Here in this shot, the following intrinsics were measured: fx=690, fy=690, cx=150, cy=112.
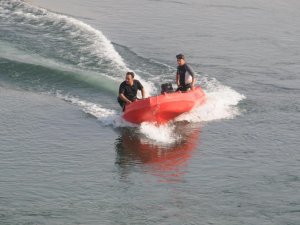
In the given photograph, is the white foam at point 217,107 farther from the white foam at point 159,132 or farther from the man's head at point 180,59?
the man's head at point 180,59

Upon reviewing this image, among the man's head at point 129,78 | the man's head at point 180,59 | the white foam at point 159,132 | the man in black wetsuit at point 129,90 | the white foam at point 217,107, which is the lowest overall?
the white foam at point 159,132

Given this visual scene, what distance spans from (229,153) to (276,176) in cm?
172

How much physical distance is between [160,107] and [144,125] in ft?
2.41

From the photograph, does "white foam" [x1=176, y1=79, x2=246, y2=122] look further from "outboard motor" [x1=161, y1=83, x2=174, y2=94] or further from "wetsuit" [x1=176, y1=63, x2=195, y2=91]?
"outboard motor" [x1=161, y1=83, x2=174, y2=94]

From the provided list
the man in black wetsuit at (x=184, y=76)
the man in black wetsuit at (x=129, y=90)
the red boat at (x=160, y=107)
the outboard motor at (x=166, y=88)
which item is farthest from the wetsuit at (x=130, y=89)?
the man in black wetsuit at (x=184, y=76)

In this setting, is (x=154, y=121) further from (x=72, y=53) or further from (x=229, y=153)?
(x=72, y=53)

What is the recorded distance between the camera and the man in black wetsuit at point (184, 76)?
1947 cm

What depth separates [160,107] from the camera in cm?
1816

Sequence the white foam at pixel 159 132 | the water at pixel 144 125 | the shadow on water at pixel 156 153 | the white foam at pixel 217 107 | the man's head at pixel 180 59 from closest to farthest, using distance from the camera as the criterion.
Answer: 1. the water at pixel 144 125
2. the shadow on water at pixel 156 153
3. the white foam at pixel 159 132
4. the man's head at pixel 180 59
5. the white foam at pixel 217 107

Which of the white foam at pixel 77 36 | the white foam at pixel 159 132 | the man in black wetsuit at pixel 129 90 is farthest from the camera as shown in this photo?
the white foam at pixel 77 36

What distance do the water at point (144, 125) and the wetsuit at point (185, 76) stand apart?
79 cm

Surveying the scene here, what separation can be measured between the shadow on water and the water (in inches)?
1.8

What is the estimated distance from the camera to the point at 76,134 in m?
18.0

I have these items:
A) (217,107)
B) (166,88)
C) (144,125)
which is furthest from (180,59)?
(144,125)
